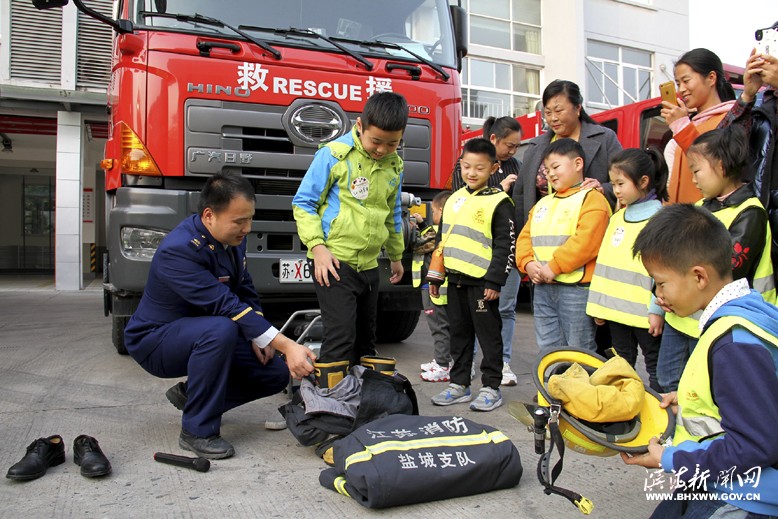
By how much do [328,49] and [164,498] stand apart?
3282mm

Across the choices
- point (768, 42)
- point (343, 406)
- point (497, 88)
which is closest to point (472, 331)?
point (343, 406)

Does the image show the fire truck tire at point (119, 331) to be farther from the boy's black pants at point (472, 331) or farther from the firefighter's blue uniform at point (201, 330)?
the boy's black pants at point (472, 331)

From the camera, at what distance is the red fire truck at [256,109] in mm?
4039

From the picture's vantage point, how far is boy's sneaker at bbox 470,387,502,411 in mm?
3520

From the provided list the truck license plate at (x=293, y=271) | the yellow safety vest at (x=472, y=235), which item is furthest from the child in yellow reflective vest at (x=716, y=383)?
the truck license plate at (x=293, y=271)

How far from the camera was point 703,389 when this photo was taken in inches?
63.4

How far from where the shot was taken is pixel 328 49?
452 centimetres

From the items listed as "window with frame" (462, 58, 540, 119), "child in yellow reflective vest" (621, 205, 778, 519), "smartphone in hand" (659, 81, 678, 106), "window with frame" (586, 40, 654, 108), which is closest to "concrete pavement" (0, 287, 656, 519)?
"child in yellow reflective vest" (621, 205, 778, 519)

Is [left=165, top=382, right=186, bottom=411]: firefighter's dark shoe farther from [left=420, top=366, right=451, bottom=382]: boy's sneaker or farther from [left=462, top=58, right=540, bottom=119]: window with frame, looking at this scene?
[left=462, top=58, right=540, bottom=119]: window with frame

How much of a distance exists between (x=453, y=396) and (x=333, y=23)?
9.43ft

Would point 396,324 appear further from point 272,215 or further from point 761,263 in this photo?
point 761,263

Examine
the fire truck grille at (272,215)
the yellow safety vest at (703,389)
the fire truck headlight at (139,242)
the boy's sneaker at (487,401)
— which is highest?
the fire truck grille at (272,215)

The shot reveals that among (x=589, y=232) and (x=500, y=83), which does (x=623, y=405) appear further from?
(x=500, y=83)

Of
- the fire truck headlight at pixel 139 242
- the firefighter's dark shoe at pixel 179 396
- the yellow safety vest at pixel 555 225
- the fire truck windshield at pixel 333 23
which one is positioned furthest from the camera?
the fire truck windshield at pixel 333 23
